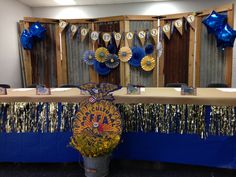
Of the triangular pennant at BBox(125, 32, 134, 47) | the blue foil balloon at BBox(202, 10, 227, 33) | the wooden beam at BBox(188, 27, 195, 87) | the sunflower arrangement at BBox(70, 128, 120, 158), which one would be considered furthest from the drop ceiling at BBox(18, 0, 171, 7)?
the sunflower arrangement at BBox(70, 128, 120, 158)

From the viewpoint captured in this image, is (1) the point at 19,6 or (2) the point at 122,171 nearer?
(2) the point at 122,171

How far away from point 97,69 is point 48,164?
238 cm

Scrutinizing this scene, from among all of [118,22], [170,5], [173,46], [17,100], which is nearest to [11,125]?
[17,100]

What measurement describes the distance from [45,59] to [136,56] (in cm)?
191

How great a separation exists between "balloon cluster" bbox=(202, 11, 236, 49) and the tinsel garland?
6.52 feet

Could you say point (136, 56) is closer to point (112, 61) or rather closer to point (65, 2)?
point (112, 61)

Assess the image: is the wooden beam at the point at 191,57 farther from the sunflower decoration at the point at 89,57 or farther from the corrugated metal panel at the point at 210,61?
the sunflower decoration at the point at 89,57

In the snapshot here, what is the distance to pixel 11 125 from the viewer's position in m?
2.24

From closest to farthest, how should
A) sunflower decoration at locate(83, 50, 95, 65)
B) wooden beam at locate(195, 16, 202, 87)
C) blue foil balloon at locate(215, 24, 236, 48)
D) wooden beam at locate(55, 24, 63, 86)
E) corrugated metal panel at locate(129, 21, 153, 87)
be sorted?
blue foil balloon at locate(215, 24, 236, 48), wooden beam at locate(195, 16, 202, 87), corrugated metal panel at locate(129, 21, 153, 87), sunflower decoration at locate(83, 50, 95, 65), wooden beam at locate(55, 24, 63, 86)

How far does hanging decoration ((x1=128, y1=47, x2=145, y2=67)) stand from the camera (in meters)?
4.28

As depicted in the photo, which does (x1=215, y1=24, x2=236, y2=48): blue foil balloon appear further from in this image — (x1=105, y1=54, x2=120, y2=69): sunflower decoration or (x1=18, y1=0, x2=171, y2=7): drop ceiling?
(x1=18, y1=0, x2=171, y2=7): drop ceiling

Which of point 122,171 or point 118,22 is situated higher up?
point 118,22

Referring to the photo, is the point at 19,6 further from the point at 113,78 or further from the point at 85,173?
the point at 85,173

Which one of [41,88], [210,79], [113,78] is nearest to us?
[41,88]
